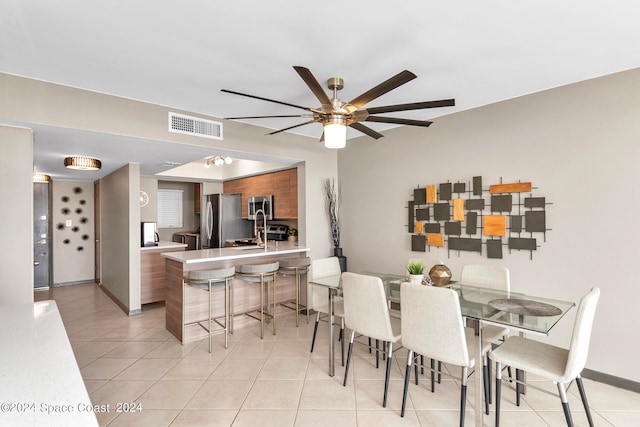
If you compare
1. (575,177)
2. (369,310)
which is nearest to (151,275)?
(369,310)

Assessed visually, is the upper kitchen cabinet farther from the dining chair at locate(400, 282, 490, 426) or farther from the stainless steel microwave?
the dining chair at locate(400, 282, 490, 426)

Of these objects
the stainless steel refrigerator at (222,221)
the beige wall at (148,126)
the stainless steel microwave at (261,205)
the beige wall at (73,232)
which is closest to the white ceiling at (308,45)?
the beige wall at (148,126)

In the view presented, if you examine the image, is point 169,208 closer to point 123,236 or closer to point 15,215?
point 123,236

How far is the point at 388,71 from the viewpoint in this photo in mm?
2529

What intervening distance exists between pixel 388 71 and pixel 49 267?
276 inches

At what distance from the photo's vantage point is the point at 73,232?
643 cm

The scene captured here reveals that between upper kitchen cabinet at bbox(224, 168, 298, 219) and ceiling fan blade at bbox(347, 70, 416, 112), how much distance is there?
10.6 feet

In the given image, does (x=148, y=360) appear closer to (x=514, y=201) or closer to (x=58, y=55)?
(x=58, y=55)

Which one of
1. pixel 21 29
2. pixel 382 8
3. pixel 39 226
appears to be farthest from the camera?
pixel 39 226

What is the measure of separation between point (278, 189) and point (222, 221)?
5.18 feet

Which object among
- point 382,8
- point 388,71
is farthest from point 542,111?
point 382,8

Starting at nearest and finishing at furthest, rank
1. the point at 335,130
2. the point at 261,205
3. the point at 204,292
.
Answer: the point at 335,130 < the point at 204,292 < the point at 261,205

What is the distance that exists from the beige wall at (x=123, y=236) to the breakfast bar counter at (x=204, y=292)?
3.04 ft

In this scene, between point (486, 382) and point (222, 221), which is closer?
point (486, 382)
